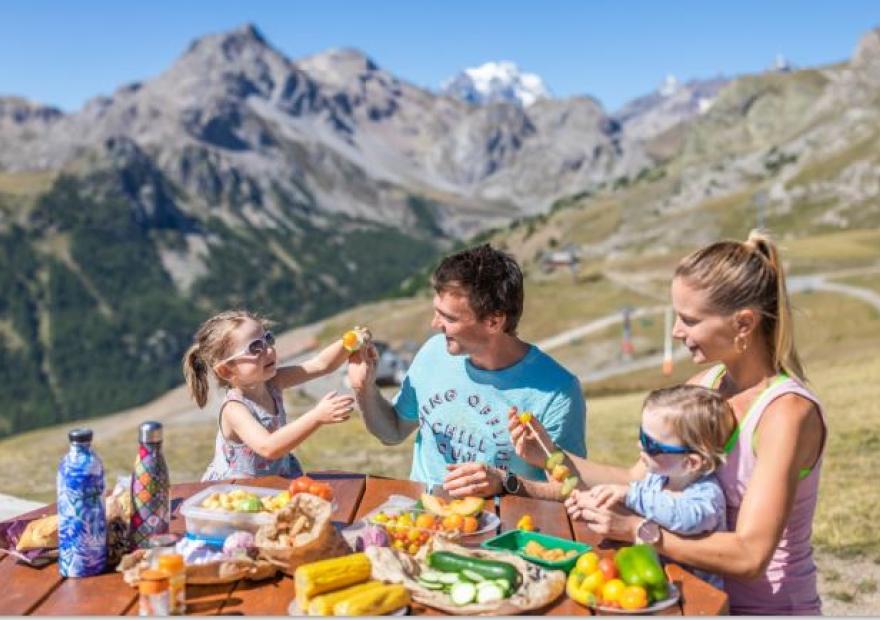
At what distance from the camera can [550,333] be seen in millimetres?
90750

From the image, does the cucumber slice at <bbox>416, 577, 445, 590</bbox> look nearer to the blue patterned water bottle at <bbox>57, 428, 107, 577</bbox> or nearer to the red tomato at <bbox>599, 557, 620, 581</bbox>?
the red tomato at <bbox>599, 557, 620, 581</bbox>

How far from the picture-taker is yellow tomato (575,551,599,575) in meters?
5.50

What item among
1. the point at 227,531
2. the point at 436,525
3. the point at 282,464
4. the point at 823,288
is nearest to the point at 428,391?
the point at 282,464

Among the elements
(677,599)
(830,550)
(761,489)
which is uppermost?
(761,489)

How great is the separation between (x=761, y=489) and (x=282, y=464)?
4468mm

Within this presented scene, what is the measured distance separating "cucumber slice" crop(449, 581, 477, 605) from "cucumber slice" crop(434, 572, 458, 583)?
0.08 m

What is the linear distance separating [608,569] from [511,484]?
2.27 meters

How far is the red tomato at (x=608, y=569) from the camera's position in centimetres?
541

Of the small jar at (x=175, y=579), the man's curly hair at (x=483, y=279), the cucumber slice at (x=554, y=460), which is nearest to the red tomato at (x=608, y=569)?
the cucumber slice at (x=554, y=460)

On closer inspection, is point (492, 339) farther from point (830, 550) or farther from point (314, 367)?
point (830, 550)

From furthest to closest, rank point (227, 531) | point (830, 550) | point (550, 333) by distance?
point (550, 333) → point (830, 550) → point (227, 531)

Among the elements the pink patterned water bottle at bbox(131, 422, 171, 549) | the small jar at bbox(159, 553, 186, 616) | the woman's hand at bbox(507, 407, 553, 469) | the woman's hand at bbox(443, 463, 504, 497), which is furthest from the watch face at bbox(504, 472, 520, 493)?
the small jar at bbox(159, 553, 186, 616)

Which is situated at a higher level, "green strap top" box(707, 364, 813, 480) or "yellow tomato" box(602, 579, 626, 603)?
"green strap top" box(707, 364, 813, 480)

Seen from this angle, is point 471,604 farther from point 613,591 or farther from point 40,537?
point 40,537
